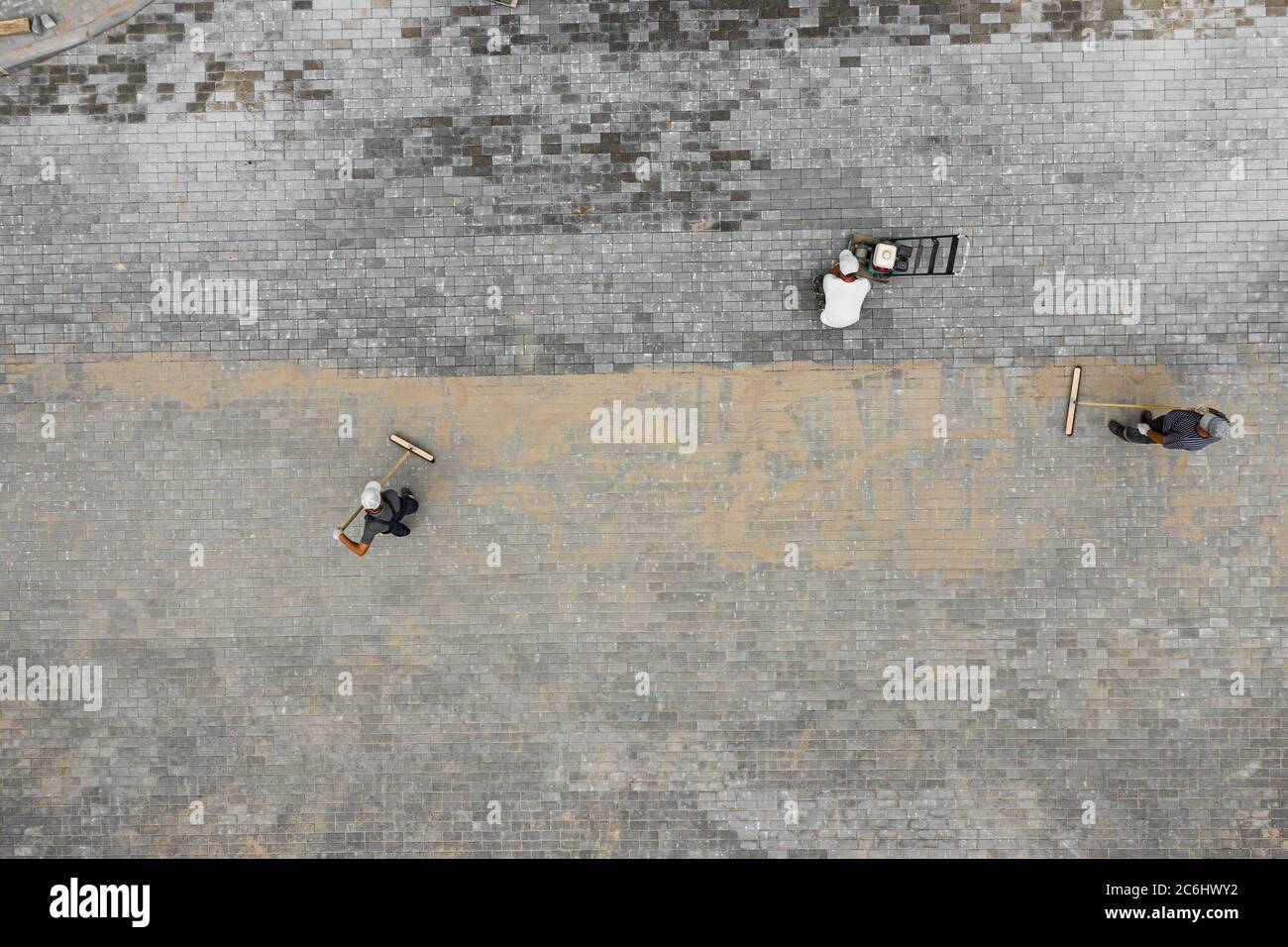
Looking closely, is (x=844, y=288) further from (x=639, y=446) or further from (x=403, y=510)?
(x=403, y=510)

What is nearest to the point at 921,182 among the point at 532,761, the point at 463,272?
the point at 463,272

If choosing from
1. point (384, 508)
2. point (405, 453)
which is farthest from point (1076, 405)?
point (384, 508)

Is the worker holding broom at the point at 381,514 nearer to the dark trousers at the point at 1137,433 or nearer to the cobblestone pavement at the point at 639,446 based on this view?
the cobblestone pavement at the point at 639,446

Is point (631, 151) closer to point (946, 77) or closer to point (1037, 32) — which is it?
point (946, 77)

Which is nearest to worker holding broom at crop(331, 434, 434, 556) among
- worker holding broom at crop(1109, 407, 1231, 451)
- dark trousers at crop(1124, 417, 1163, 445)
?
dark trousers at crop(1124, 417, 1163, 445)

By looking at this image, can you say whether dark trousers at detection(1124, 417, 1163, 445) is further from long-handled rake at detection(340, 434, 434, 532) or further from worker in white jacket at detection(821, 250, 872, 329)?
long-handled rake at detection(340, 434, 434, 532)

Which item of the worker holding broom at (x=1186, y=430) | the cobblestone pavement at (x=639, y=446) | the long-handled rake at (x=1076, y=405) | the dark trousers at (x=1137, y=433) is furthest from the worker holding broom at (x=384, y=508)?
the worker holding broom at (x=1186, y=430)
